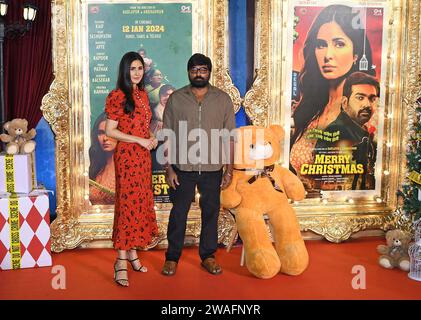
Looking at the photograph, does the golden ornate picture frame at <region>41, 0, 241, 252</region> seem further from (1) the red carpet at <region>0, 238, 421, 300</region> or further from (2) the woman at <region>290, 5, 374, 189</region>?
(2) the woman at <region>290, 5, 374, 189</region>

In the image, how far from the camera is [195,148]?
12.7 ft

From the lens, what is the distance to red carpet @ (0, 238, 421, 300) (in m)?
3.53

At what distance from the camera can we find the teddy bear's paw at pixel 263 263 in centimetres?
377

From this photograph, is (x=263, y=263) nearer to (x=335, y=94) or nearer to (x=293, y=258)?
(x=293, y=258)

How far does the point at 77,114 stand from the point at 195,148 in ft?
4.20

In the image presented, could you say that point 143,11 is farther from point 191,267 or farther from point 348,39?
point 191,267

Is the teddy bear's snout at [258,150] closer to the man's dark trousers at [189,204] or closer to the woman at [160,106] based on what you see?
the man's dark trousers at [189,204]

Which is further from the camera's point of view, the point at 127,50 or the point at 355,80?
the point at 355,80

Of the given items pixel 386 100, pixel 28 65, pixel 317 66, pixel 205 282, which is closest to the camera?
pixel 205 282

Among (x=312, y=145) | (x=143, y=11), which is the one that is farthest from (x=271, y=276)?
(x=143, y=11)

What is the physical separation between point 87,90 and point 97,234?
4.18 ft

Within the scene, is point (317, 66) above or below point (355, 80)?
above

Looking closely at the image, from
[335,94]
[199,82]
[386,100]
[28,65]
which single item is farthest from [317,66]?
[28,65]

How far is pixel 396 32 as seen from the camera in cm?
480
